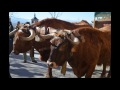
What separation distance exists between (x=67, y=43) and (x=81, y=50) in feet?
0.72

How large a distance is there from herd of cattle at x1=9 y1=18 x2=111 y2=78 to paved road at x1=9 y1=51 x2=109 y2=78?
0.05 m

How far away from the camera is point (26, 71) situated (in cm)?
421

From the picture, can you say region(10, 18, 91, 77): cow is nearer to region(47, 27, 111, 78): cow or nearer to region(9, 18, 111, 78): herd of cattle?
region(9, 18, 111, 78): herd of cattle

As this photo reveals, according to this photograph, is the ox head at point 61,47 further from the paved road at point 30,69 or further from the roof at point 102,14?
the roof at point 102,14

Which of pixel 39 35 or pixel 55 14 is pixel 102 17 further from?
pixel 39 35

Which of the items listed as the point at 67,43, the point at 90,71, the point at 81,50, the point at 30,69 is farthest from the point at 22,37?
the point at 90,71

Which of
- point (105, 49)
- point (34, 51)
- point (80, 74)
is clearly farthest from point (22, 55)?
point (105, 49)

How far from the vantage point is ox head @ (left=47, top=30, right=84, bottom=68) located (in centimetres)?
399

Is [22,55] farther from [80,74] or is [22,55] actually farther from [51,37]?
[80,74]

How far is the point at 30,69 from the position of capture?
4.22 meters

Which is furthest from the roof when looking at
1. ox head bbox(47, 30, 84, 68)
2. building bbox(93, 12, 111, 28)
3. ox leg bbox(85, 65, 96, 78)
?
ox leg bbox(85, 65, 96, 78)
